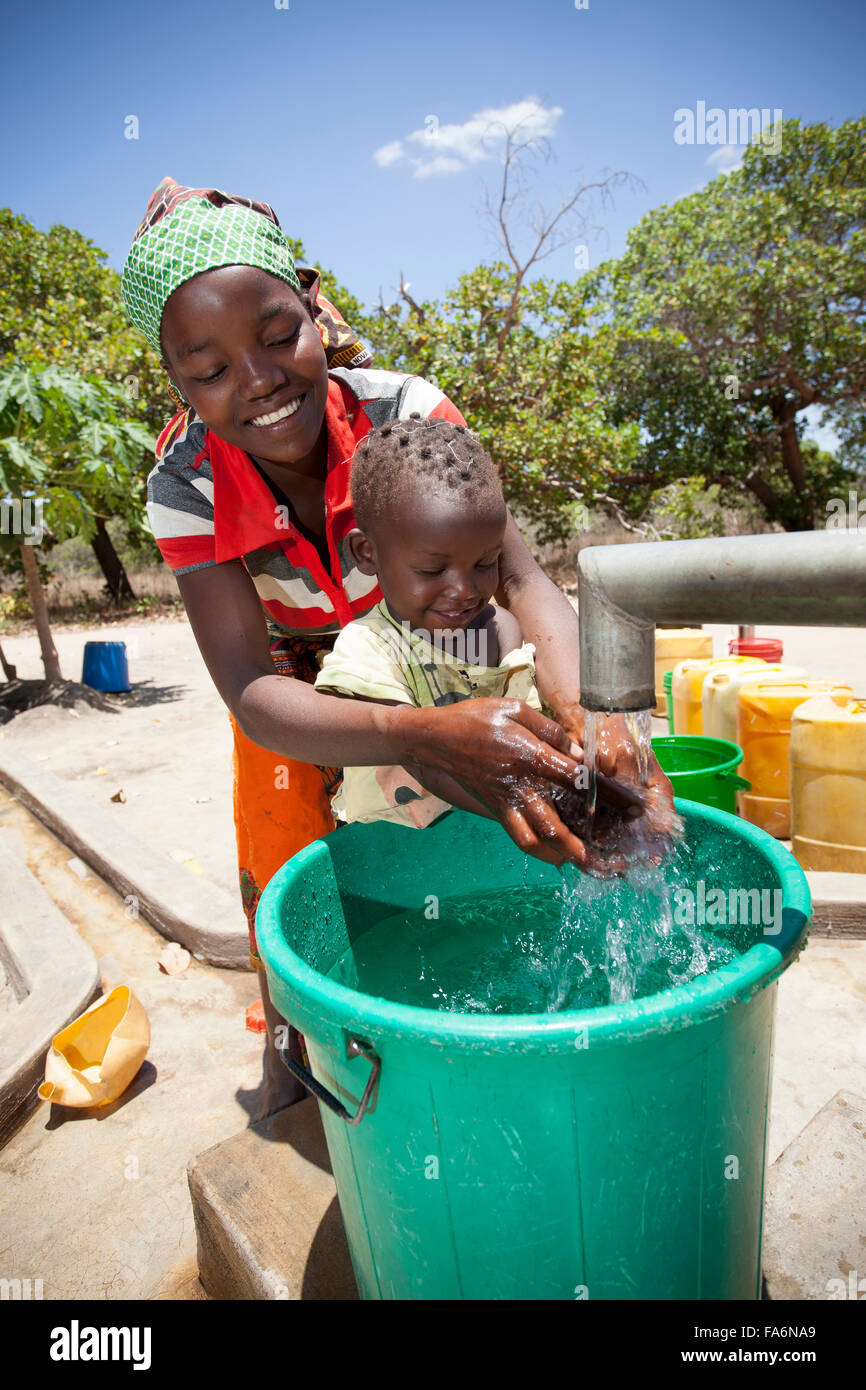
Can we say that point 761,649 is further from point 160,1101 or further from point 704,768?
point 160,1101

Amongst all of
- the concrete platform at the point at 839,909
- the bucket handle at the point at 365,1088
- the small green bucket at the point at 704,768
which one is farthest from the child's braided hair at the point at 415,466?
the concrete platform at the point at 839,909

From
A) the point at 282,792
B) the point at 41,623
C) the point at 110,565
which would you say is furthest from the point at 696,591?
the point at 110,565

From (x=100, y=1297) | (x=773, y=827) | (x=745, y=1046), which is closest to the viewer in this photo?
(x=745, y=1046)

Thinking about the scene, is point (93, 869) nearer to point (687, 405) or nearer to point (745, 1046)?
point (745, 1046)

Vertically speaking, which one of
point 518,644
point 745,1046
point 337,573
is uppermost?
point 337,573

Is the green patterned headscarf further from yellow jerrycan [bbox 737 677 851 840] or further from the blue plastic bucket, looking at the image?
the blue plastic bucket

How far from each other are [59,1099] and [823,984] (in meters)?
2.06

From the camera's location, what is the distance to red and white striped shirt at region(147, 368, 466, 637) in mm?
1612

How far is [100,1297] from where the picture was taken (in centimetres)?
160

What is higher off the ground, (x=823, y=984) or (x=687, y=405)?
(x=687, y=405)

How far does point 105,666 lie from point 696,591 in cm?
736

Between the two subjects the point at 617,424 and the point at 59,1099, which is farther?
the point at 617,424
